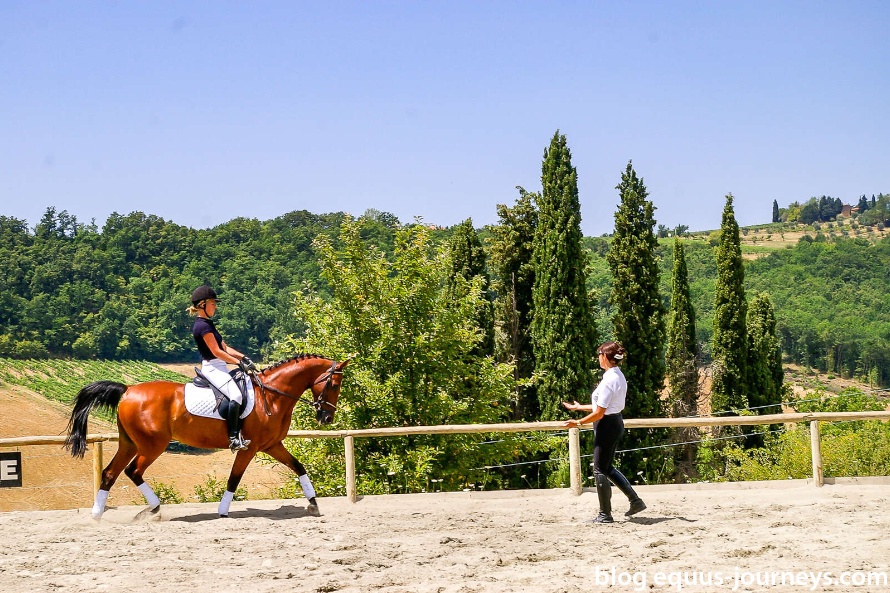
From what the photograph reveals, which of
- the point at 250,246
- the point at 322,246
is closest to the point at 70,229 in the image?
the point at 250,246

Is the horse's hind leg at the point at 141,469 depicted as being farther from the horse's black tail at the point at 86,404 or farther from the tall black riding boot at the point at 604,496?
the tall black riding boot at the point at 604,496

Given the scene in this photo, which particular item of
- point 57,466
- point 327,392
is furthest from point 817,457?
point 57,466

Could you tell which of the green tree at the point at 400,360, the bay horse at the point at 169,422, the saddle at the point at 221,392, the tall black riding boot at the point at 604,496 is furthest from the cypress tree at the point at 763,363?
the saddle at the point at 221,392

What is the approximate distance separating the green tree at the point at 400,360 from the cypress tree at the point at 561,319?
9.14 meters

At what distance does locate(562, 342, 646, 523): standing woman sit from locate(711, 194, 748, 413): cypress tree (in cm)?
2789

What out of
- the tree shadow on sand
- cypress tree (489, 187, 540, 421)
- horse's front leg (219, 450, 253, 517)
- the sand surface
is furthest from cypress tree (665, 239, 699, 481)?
horse's front leg (219, 450, 253, 517)

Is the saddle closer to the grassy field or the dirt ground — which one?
the dirt ground

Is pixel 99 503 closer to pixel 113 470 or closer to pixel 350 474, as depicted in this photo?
pixel 113 470

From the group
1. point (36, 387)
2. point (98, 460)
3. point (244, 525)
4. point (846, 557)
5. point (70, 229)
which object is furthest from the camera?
point (70, 229)

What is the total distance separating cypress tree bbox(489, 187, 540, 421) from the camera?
33844mm

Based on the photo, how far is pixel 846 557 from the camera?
22.2ft

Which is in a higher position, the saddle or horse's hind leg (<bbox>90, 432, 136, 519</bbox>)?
the saddle

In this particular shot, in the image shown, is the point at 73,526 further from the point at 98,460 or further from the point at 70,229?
the point at 70,229

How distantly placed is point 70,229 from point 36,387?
65446 mm
